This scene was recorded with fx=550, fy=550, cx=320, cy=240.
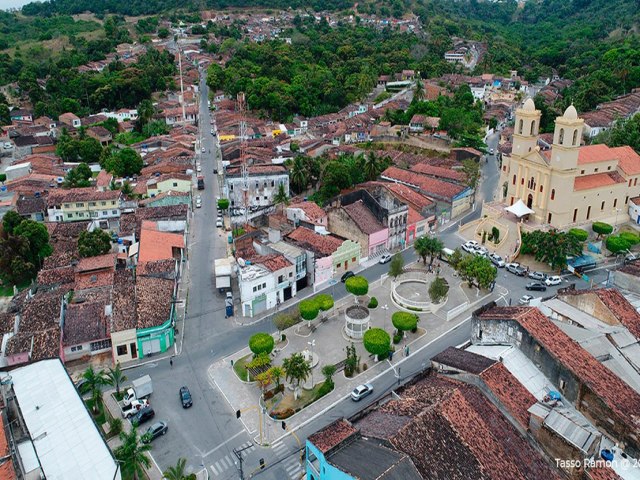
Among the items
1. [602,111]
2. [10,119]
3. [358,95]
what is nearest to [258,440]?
[602,111]

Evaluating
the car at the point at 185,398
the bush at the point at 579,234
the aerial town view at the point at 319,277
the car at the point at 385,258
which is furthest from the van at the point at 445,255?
the car at the point at 185,398

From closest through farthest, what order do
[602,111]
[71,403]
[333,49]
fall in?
[71,403]
[602,111]
[333,49]

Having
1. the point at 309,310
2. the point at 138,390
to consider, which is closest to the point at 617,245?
the point at 309,310

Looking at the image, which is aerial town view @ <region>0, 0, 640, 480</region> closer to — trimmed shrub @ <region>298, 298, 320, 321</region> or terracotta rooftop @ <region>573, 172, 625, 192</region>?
trimmed shrub @ <region>298, 298, 320, 321</region>

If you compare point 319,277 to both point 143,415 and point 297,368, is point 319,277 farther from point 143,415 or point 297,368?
point 143,415

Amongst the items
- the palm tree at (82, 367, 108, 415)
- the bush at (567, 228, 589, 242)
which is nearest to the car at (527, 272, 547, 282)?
the bush at (567, 228, 589, 242)

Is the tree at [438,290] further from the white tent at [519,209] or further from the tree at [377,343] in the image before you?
the white tent at [519,209]

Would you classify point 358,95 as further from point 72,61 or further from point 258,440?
point 258,440
